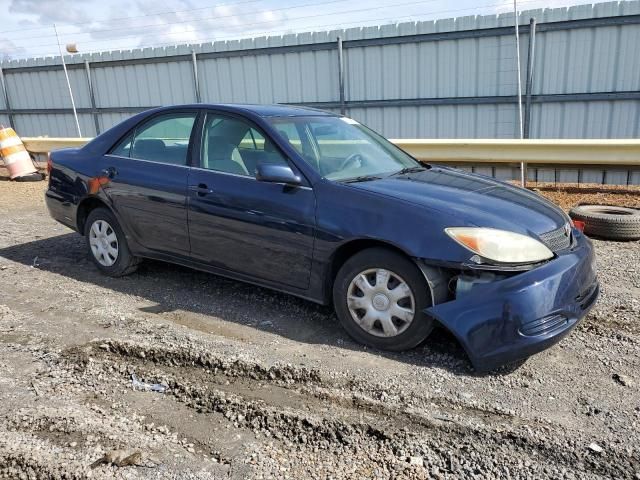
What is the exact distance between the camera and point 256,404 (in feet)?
9.67

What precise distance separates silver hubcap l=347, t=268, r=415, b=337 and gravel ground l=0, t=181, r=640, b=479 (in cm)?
19

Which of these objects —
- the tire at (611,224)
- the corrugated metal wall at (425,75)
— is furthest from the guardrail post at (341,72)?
the tire at (611,224)

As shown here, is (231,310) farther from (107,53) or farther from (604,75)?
(107,53)

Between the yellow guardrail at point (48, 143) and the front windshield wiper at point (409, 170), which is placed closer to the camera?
the front windshield wiper at point (409, 170)

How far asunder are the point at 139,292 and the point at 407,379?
2.69 m

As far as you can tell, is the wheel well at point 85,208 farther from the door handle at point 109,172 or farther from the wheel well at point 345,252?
the wheel well at point 345,252

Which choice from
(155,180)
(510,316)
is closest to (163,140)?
(155,180)

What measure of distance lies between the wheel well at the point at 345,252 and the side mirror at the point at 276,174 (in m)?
0.59

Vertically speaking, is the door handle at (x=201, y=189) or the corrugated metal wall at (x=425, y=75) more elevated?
the corrugated metal wall at (x=425, y=75)

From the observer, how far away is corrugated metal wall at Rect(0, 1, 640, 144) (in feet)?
33.4

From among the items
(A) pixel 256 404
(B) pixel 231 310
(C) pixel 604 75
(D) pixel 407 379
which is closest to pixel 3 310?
(B) pixel 231 310

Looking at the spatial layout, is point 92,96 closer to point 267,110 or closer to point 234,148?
point 267,110

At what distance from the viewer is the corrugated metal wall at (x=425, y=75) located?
10172mm

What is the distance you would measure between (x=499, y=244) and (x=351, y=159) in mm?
1453
